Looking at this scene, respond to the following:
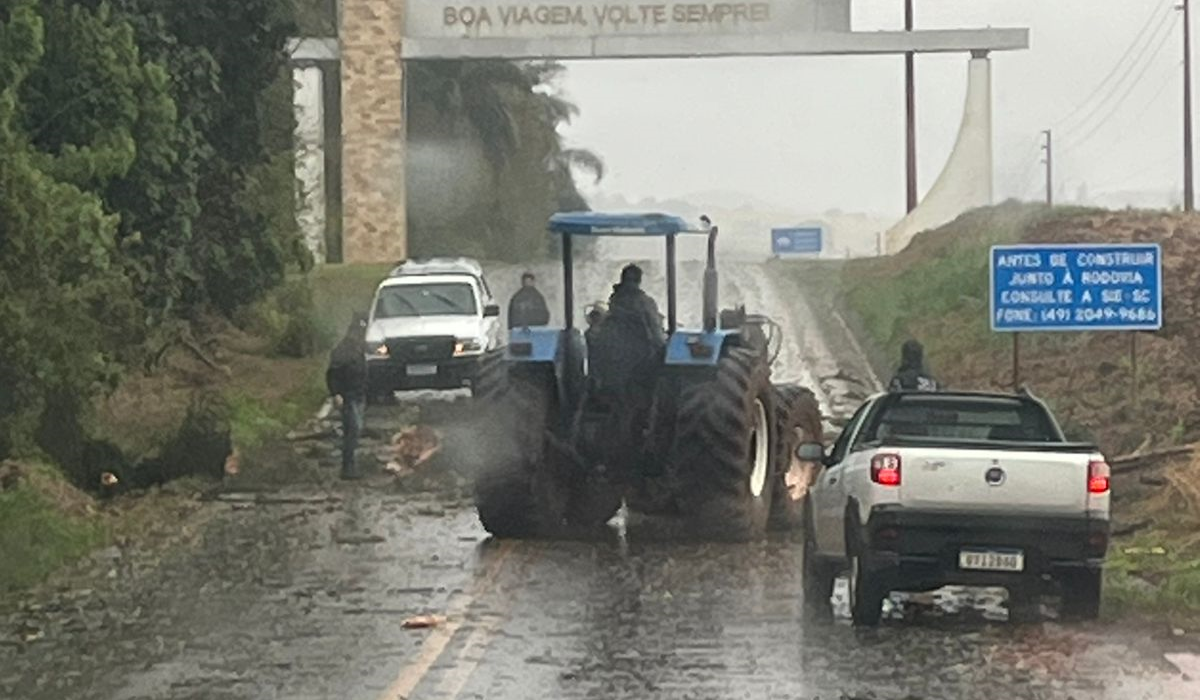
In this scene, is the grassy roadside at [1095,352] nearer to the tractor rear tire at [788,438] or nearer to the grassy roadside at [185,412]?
the tractor rear tire at [788,438]

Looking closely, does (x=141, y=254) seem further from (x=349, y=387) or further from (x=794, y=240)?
(x=794, y=240)

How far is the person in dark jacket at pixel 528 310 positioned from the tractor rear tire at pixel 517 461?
144 inches

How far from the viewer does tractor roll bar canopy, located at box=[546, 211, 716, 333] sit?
2142 cm

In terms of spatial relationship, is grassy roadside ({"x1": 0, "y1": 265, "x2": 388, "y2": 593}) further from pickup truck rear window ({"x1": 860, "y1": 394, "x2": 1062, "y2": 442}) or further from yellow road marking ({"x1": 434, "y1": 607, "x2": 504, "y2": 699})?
pickup truck rear window ({"x1": 860, "y1": 394, "x2": 1062, "y2": 442})

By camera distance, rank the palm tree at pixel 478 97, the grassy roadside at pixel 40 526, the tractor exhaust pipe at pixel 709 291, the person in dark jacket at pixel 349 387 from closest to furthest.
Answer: the grassy roadside at pixel 40 526 → the tractor exhaust pipe at pixel 709 291 → the person in dark jacket at pixel 349 387 → the palm tree at pixel 478 97

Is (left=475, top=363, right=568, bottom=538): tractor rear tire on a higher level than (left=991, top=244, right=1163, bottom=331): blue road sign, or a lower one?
lower

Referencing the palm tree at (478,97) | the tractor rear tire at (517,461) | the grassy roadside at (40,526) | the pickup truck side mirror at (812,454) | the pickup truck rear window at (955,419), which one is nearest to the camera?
the pickup truck rear window at (955,419)

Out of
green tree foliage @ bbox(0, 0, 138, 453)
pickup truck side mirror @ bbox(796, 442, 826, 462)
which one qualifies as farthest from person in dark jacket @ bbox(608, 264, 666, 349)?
green tree foliage @ bbox(0, 0, 138, 453)

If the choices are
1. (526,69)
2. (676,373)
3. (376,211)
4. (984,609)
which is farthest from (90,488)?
(526,69)

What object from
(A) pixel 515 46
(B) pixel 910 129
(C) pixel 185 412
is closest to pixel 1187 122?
(B) pixel 910 129

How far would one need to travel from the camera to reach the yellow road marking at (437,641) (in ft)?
44.7

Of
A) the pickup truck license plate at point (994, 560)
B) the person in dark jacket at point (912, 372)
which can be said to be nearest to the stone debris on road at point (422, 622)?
the pickup truck license plate at point (994, 560)

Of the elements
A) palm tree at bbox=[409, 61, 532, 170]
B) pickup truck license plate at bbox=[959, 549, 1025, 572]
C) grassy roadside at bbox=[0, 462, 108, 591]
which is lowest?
grassy roadside at bbox=[0, 462, 108, 591]

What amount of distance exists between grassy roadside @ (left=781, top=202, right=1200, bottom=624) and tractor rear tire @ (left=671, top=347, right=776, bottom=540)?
3.16 metres
